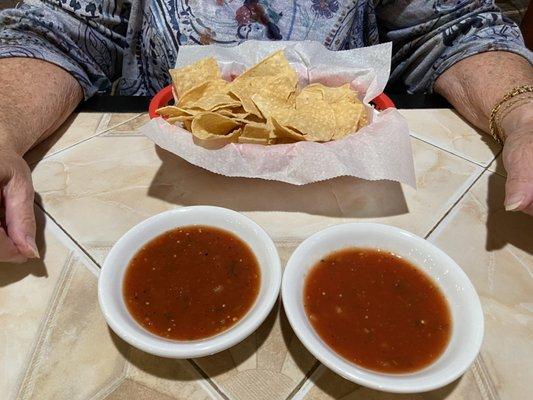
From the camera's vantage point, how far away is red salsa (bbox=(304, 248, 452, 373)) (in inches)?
26.8

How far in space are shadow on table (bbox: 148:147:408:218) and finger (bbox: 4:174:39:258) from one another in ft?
0.87

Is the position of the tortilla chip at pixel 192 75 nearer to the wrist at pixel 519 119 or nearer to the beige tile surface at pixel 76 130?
the beige tile surface at pixel 76 130

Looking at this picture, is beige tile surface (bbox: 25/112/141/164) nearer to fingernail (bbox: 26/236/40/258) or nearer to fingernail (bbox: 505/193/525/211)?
fingernail (bbox: 26/236/40/258)

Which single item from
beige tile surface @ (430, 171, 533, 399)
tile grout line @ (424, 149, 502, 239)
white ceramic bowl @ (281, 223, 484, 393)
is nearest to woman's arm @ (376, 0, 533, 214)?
tile grout line @ (424, 149, 502, 239)

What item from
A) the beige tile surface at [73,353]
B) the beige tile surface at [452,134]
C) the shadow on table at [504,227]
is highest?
the beige tile surface at [452,134]

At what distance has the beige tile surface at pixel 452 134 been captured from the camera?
3.99 feet

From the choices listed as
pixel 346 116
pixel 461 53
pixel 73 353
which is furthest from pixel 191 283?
pixel 461 53

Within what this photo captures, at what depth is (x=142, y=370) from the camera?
742 mm

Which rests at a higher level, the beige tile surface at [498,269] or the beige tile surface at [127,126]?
the beige tile surface at [127,126]

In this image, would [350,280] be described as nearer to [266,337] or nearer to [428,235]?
[266,337]

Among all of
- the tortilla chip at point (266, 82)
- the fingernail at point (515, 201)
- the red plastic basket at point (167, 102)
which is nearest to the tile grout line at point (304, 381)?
the fingernail at point (515, 201)

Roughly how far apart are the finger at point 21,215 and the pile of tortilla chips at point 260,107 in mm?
356

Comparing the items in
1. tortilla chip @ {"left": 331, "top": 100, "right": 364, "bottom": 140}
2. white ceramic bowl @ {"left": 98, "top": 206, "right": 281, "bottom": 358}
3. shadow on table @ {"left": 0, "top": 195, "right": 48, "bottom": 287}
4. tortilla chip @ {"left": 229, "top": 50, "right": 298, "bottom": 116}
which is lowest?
shadow on table @ {"left": 0, "top": 195, "right": 48, "bottom": 287}

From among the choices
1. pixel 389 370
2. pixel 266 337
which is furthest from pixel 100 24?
pixel 389 370
